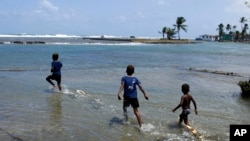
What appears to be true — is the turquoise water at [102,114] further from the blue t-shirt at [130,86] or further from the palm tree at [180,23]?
the palm tree at [180,23]

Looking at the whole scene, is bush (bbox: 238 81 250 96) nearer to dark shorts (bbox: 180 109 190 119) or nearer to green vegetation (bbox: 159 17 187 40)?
dark shorts (bbox: 180 109 190 119)

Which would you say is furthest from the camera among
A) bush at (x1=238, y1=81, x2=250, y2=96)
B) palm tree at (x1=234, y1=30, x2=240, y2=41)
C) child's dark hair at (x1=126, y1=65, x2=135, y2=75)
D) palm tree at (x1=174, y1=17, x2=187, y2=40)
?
palm tree at (x1=234, y1=30, x2=240, y2=41)

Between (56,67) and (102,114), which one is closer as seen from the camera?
(102,114)

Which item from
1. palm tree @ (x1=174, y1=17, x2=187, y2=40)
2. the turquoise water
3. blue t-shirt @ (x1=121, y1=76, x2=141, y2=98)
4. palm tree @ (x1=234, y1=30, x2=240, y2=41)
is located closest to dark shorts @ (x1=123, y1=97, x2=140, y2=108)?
blue t-shirt @ (x1=121, y1=76, x2=141, y2=98)

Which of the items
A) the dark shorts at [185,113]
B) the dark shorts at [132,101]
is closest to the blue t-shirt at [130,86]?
the dark shorts at [132,101]

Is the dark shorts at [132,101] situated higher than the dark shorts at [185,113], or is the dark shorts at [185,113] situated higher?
the dark shorts at [132,101]

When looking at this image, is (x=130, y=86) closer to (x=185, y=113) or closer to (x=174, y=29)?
(x=185, y=113)

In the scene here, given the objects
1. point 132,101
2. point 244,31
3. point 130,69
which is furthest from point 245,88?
point 244,31

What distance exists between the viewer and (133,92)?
372 inches

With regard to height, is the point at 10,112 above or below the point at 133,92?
below

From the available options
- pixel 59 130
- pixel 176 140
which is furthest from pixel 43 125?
pixel 176 140

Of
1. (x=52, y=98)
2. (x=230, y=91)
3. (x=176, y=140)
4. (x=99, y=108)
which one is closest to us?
(x=176, y=140)

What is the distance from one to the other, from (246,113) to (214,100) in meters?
2.37

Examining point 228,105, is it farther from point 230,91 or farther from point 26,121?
point 26,121
